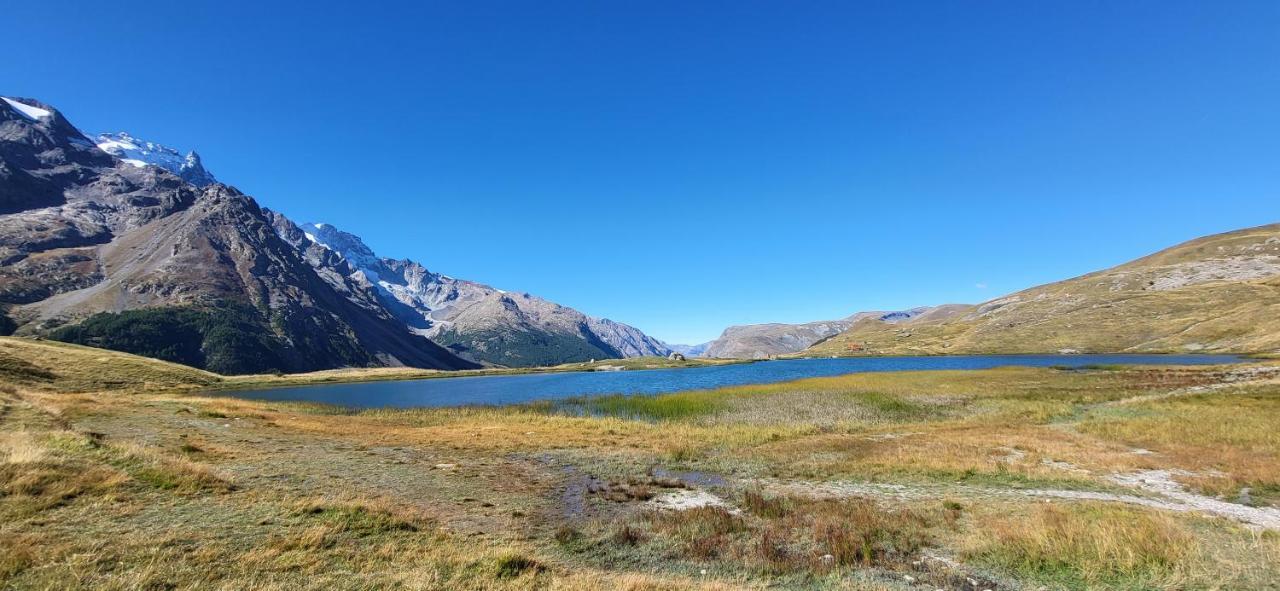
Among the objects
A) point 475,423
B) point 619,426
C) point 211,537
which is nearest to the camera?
point 211,537

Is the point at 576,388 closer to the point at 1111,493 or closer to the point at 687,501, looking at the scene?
the point at 687,501

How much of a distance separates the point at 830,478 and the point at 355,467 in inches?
944

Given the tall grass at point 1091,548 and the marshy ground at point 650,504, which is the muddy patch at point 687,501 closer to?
the marshy ground at point 650,504

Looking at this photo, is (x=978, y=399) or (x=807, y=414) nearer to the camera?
(x=807, y=414)

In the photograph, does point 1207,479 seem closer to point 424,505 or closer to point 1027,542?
point 1027,542

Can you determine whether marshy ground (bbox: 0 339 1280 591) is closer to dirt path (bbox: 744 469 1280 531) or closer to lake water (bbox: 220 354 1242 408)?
dirt path (bbox: 744 469 1280 531)

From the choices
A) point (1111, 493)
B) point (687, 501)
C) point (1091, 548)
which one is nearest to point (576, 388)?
point (687, 501)

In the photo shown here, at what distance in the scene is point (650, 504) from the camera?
21.4 m

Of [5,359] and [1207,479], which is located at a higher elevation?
[5,359]

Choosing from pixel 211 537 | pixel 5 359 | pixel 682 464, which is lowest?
pixel 682 464

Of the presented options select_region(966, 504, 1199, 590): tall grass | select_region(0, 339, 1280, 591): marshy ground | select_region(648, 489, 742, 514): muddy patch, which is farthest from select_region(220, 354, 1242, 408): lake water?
select_region(966, 504, 1199, 590): tall grass

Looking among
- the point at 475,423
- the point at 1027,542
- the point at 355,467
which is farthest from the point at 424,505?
the point at 475,423

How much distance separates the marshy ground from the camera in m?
11.8

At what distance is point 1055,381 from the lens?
2901 inches
